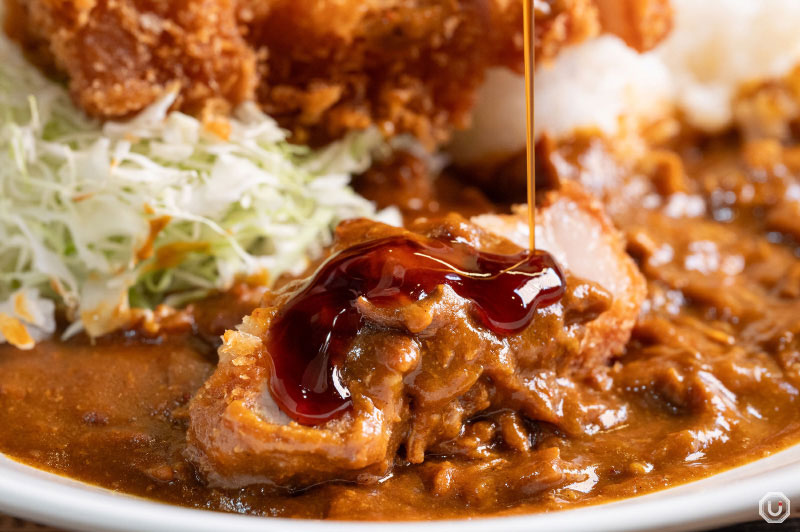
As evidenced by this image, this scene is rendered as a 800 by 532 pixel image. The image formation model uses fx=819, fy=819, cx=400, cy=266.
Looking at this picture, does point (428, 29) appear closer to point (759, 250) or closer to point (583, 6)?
point (583, 6)

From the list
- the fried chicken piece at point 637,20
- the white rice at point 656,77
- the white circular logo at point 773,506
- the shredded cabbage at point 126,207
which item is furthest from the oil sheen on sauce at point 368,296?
the white rice at point 656,77

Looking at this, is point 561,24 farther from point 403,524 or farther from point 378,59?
point 403,524

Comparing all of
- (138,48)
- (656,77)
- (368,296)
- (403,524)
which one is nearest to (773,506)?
(403,524)

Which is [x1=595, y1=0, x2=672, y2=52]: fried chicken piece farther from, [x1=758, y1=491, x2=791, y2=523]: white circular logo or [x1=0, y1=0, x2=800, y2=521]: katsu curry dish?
[x1=758, y1=491, x2=791, y2=523]: white circular logo

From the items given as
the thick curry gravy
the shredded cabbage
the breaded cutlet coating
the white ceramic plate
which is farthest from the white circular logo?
the breaded cutlet coating

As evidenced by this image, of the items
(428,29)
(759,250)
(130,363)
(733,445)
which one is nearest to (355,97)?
(428,29)

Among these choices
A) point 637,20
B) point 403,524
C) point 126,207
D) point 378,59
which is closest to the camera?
point 403,524
